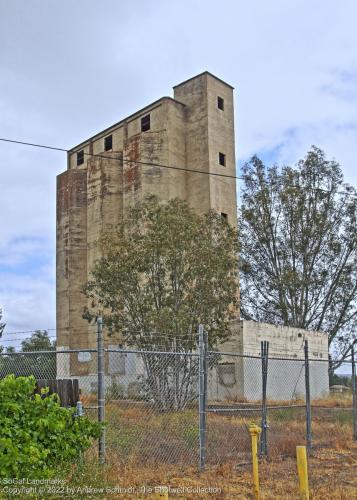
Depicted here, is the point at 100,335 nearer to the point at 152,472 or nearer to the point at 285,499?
the point at 152,472

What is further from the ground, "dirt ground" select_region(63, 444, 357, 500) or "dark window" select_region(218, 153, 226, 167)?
"dark window" select_region(218, 153, 226, 167)

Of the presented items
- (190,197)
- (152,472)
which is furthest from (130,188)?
(152,472)

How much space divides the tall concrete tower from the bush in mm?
29482

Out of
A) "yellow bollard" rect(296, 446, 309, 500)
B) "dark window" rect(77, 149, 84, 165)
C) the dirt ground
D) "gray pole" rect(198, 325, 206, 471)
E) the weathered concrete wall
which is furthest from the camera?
"dark window" rect(77, 149, 84, 165)

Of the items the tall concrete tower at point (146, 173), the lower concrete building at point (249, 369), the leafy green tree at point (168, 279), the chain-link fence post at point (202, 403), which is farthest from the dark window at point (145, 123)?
the chain-link fence post at point (202, 403)

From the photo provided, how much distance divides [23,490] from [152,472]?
3.48 m

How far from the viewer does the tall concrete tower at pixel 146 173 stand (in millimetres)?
40094

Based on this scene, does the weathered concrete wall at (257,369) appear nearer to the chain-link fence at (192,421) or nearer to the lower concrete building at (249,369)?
the lower concrete building at (249,369)

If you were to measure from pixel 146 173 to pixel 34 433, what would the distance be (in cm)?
3362

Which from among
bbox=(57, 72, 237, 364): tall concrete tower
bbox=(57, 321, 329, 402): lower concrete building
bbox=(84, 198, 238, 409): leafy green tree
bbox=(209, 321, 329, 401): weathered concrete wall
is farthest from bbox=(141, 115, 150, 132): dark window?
bbox=(84, 198, 238, 409): leafy green tree

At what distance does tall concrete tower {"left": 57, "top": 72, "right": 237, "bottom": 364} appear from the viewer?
4009cm

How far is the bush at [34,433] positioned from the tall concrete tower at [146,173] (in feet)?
96.7

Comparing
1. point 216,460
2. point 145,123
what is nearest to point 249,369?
point 216,460

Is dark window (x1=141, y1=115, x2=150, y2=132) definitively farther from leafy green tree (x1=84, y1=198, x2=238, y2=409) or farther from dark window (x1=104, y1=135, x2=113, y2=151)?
leafy green tree (x1=84, y1=198, x2=238, y2=409)
